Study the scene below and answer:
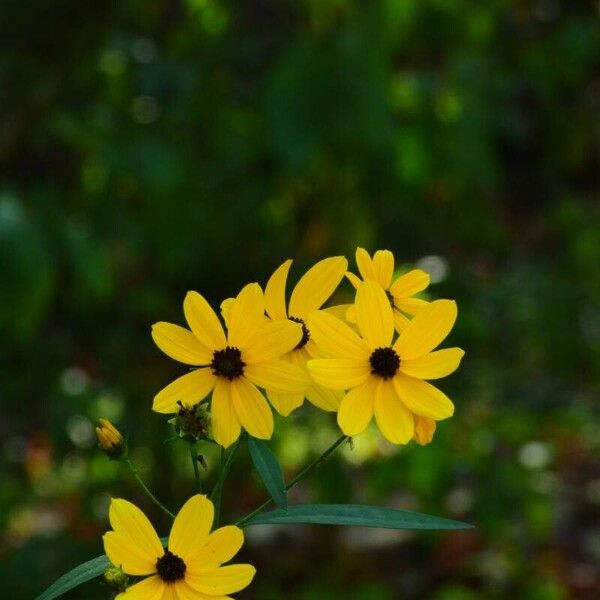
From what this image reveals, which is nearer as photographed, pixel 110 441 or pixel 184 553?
pixel 184 553

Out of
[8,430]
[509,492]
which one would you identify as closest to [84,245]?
[509,492]

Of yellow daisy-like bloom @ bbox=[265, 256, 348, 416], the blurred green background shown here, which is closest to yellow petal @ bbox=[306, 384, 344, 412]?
yellow daisy-like bloom @ bbox=[265, 256, 348, 416]

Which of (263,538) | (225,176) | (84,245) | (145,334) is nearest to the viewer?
(84,245)

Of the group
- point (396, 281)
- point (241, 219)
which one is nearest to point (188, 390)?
point (396, 281)

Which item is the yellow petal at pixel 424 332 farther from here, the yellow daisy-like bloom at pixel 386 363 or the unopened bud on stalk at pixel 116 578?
the unopened bud on stalk at pixel 116 578

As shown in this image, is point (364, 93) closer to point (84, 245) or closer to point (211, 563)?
point (84, 245)

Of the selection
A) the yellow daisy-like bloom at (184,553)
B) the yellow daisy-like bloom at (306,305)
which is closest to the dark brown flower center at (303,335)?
the yellow daisy-like bloom at (306,305)

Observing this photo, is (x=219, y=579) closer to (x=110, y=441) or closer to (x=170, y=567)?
(x=170, y=567)
